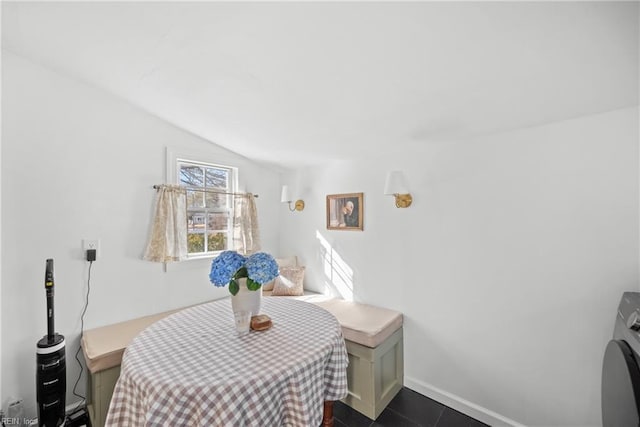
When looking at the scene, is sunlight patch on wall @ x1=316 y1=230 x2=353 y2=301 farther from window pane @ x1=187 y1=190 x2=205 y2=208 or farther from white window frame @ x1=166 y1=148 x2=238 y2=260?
window pane @ x1=187 y1=190 x2=205 y2=208

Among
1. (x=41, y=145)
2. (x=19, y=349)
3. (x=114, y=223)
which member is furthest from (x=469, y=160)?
(x=19, y=349)

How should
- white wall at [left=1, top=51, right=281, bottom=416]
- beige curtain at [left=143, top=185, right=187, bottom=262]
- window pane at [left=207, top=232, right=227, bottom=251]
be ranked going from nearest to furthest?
white wall at [left=1, top=51, right=281, bottom=416] → beige curtain at [left=143, top=185, right=187, bottom=262] → window pane at [left=207, top=232, right=227, bottom=251]

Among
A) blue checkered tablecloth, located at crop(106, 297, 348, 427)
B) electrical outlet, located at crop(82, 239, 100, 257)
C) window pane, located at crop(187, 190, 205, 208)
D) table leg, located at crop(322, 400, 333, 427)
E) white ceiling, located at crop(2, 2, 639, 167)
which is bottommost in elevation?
table leg, located at crop(322, 400, 333, 427)

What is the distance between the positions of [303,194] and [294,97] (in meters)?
1.38

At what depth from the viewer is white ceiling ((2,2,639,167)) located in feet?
3.43

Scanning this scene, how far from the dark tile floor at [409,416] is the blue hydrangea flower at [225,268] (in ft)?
4.38

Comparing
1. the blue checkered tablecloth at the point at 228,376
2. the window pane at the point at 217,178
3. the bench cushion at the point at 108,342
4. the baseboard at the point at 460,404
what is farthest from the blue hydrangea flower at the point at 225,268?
the baseboard at the point at 460,404

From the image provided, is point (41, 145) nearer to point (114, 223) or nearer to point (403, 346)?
point (114, 223)

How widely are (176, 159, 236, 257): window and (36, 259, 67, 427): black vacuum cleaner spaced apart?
3.38 ft

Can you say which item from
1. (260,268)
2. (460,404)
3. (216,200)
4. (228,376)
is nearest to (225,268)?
(260,268)

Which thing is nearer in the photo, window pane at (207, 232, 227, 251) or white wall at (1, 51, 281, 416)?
white wall at (1, 51, 281, 416)

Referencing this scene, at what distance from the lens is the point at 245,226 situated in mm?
2811

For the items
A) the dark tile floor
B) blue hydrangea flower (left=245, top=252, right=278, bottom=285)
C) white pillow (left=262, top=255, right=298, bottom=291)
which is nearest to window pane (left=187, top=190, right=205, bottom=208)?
white pillow (left=262, top=255, right=298, bottom=291)

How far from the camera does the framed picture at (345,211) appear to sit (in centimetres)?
249
